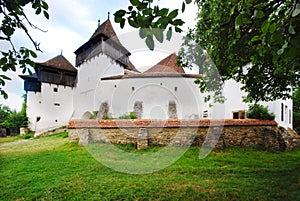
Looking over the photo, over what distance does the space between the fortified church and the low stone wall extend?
374 centimetres

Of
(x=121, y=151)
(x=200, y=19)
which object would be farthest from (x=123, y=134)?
(x=200, y=19)

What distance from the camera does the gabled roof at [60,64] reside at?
20214 millimetres

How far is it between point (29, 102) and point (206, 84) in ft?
64.2

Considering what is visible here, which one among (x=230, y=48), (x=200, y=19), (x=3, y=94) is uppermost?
A: (x=200, y=19)

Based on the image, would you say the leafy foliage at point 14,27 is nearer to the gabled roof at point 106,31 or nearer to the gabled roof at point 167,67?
the gabled roof at point 167,67

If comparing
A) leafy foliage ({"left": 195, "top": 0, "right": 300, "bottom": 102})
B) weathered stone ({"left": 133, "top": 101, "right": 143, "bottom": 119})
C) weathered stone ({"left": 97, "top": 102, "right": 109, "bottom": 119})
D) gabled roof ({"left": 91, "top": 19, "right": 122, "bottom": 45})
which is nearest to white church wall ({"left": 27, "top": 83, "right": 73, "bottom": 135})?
weathered stone ({"left": 97, "top": 102, "right": 109, "bottom": 119})

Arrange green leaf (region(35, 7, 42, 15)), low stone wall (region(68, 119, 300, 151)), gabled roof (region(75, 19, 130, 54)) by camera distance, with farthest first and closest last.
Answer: gabled roof (region(75, 19, 130, 54)) < low stone wall (region(68, 119, 300, 151)) < green leaf (region(35, 7, 42, 15))

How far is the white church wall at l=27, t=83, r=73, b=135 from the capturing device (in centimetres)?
2033

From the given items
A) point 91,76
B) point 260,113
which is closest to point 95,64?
point 91,76

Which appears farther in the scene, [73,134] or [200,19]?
[73,134]

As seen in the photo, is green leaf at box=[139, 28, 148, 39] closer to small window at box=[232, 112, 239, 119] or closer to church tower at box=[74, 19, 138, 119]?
small window at box=[232, 112, 239, 119]

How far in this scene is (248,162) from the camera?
698cm

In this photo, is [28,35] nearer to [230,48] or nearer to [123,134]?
[230,48]

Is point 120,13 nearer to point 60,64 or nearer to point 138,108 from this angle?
point 138,108
